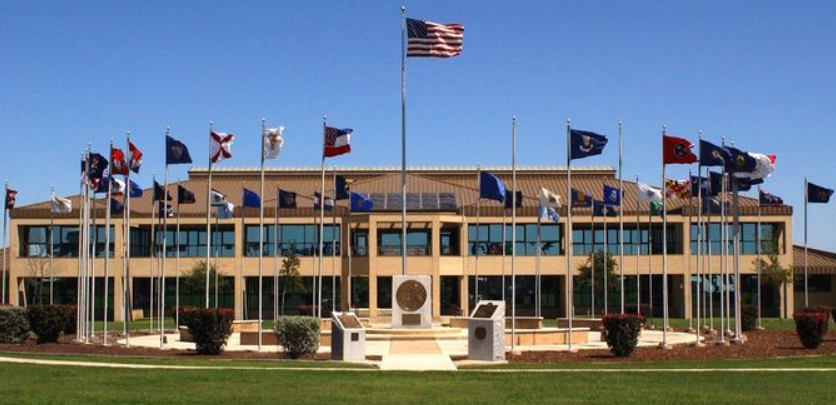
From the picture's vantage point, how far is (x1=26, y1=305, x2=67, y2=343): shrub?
39.8 meters

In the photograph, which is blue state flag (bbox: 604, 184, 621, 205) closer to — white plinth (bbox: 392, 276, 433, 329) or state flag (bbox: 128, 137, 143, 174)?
white plinth (bbox: 392, 276, 433, 329)

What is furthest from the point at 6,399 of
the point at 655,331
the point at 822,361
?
the point at 655,331

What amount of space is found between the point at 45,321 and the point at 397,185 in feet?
131

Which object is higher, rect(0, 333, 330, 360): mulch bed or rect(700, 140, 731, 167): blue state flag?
rect(700, 140, 731, 167): blue state flag

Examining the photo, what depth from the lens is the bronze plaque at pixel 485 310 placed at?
33.2 meters

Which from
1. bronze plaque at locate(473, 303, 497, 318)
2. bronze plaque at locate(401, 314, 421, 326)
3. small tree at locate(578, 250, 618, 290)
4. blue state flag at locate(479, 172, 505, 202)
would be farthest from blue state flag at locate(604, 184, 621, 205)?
small tree at locate(578, 250, 618, 290)

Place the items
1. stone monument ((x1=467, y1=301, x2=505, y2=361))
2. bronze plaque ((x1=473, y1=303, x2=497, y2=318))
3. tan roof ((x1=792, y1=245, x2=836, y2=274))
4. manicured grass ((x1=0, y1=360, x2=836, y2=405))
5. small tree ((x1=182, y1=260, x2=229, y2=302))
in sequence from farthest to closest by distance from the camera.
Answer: tan roof ((x1=792, y1=245, x2=836, y2=274)), small tree ((x1=182, y1=260, x2=229, y2=302)), bronze plaque ((x1=473, y1=303, x2=497, y2=318)), stone monument ((x1=467, y1=301, x2=505, y2=361)), manicured grass ((x1=0, y1=360, x2=836, y2=405))

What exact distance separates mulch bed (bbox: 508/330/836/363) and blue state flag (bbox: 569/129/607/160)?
6.66 meters

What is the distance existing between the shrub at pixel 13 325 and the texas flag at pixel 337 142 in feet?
41.0

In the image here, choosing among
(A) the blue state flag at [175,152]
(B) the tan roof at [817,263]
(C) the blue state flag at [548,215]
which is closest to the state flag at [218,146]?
(A) the blue state flag at [175,152]

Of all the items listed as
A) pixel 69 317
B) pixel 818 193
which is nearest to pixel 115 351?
pixel 69 317

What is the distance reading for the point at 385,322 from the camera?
59.8m

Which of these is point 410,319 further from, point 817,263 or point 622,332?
point 817,263

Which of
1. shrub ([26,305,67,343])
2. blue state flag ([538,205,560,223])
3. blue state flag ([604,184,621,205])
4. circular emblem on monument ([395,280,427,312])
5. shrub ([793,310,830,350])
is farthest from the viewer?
blue state flag ([604,184,621,205])
